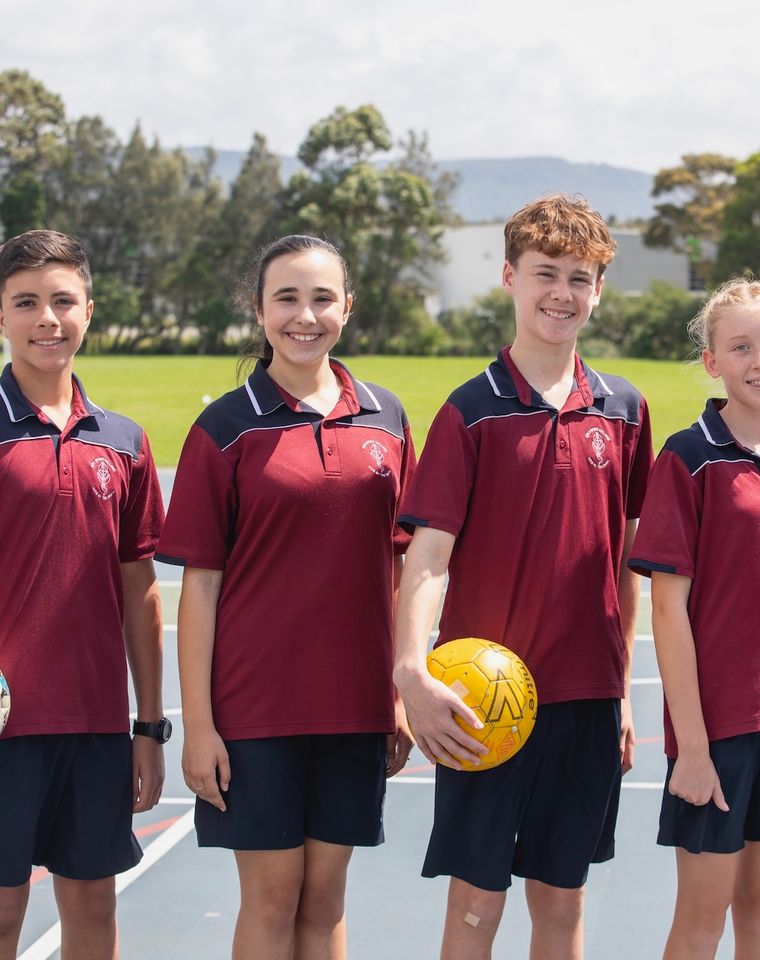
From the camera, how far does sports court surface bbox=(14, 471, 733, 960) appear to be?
3904 millimetres

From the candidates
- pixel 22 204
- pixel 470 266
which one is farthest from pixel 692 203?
Answer: pixel 22 204

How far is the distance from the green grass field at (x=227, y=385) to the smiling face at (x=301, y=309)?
39.6 feet

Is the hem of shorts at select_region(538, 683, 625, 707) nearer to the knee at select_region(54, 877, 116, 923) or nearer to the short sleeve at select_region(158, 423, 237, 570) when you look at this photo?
the short sleeve at select_region(158, 423, 237, 570)

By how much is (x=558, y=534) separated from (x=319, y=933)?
1.12 m

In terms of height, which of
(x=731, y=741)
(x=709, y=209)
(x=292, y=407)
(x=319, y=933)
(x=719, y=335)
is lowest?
(x=319, y=933)

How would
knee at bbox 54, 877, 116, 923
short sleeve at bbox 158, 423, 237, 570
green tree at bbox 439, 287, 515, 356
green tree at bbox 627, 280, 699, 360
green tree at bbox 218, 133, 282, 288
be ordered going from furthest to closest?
green tree at bbox 218, 133, 282, 288
green tree at bbox 439, 287, 515, 356
green tree at bbox 627, 280, 699, 360
knee at bbox 54, 877, 116, 923
short sleeve at bbox 158, 423, 237, 570

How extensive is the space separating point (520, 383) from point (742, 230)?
171ft

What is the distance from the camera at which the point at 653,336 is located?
169 ft

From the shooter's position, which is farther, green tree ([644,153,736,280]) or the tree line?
green tree ([644,153,736,280])

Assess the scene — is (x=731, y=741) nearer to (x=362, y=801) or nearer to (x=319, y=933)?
(x=362, y=801)

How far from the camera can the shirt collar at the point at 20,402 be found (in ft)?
10.1

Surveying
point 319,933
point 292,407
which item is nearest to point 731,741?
point 319,933

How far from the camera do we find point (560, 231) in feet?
10.1

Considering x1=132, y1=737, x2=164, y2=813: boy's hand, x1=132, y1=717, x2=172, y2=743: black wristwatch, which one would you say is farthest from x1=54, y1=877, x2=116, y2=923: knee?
x1=132, y1=717, x2=172, y2=743: black wristwatch
